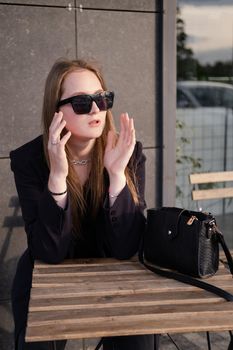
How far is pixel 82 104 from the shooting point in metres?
2.03

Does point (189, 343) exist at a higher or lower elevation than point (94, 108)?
lower

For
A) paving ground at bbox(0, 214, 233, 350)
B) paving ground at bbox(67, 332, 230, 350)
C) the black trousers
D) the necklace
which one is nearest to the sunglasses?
the necklace

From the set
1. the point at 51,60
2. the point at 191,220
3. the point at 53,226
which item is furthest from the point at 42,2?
the point at 191,220

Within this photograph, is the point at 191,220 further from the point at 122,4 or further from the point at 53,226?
the point at 122,4

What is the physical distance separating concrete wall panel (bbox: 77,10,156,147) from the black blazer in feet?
3.14

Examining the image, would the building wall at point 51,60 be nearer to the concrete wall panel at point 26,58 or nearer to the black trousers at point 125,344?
the concrete wall panel at point 26,58

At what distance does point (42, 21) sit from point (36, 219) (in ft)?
4.44

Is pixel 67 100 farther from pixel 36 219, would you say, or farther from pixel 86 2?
pixel 86 2

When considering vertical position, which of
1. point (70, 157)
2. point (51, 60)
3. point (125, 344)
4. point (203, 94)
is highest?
point (51, 60)

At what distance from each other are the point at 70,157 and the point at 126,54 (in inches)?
47.0

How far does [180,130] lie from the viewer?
4047 millimetres

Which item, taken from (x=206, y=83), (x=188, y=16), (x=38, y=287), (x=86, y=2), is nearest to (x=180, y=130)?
(x=206, y=83)

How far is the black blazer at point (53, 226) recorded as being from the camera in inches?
80.9

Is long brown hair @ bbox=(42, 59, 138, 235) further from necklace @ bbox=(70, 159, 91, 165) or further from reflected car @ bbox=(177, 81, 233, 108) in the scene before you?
reflected car @ bbox=(177, 81, 233, 108)
